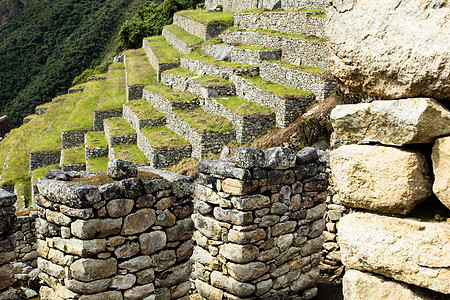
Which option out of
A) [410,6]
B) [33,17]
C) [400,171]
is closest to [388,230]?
[400,171]

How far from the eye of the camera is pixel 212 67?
77.2 feet

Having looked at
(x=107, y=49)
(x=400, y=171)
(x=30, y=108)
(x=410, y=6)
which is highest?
(x=410, y=6)

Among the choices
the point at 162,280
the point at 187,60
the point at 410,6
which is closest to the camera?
the point at 410,6

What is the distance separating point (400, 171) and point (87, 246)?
10.1 feet

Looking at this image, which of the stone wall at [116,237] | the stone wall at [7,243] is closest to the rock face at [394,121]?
the stone wall at [116,237]

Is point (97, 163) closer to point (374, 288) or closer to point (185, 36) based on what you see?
point (185, 36)

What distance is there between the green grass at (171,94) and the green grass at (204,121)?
684 millimetres

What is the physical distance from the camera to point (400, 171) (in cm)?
238

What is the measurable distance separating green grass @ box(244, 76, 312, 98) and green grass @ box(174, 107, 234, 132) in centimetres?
202

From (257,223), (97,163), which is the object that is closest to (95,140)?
(97,163)

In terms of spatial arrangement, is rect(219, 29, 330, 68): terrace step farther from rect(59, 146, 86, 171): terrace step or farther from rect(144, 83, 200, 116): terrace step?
rect(59, 146, 86, 171): terrace step

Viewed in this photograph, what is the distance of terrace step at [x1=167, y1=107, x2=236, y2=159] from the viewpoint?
18.9m

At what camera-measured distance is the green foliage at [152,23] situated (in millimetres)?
45031

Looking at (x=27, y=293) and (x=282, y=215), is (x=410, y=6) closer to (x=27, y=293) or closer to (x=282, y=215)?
(x=282, y=215)
